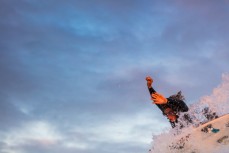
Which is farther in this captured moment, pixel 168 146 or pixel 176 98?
pixel 176 98

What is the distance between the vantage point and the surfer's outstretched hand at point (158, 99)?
13.7 meters

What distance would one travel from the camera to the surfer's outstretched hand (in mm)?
13688

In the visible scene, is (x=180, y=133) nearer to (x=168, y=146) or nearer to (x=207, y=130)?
(x=168, y=146)

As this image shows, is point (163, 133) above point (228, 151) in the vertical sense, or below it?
above

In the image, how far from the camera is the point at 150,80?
14156 millimetres

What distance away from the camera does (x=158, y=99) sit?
13.7 metres

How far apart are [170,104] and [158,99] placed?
564 millimetres

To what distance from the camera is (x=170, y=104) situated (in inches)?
547

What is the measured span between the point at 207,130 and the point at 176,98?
4.33 meters

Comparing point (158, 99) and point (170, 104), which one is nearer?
point (158, 99)

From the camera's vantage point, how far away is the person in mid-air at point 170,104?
13727 mm

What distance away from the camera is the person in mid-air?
13727 mm

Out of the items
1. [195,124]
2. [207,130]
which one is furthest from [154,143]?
[207,130]

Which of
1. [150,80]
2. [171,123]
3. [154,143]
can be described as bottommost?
[154,143]
